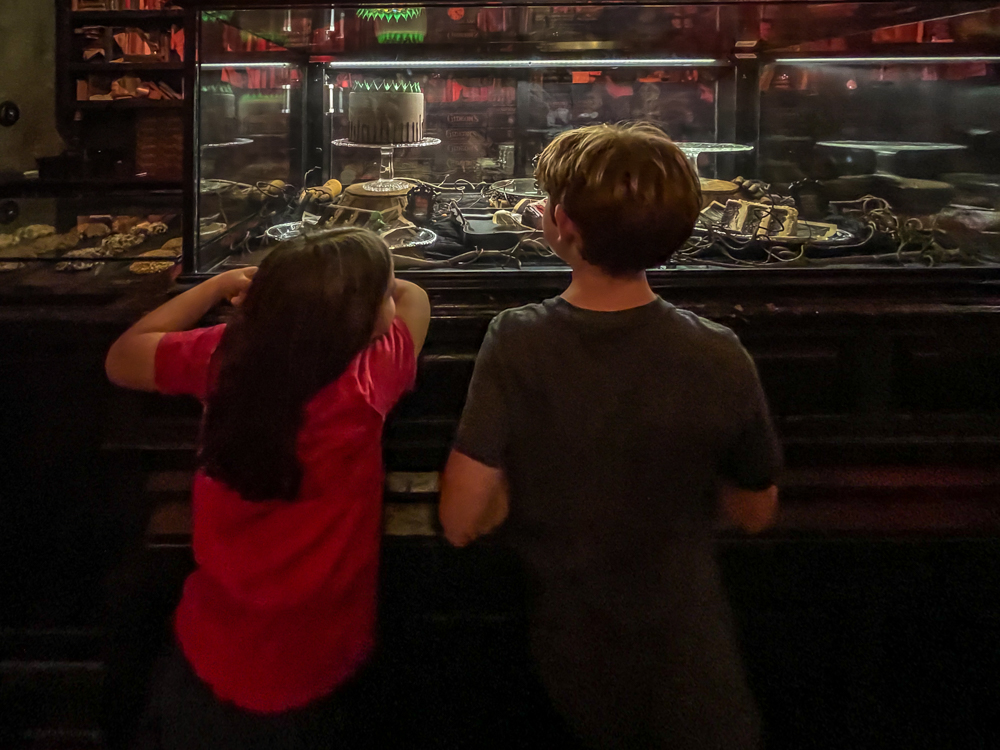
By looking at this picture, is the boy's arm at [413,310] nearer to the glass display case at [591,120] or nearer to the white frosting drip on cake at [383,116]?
the glass display case at [591,120]

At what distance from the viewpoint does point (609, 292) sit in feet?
3.64

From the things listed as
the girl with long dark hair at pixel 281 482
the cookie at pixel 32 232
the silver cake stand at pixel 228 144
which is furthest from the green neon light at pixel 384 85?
the girl with long dark hair at pixel 281 482

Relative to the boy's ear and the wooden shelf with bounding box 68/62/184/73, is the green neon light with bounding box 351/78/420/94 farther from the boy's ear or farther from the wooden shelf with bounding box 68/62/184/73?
the wooden shelf with bounding box 68/62/184/73

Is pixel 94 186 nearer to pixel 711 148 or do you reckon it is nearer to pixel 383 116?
pixel 383 116

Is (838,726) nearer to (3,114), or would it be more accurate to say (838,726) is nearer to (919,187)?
(919,187)

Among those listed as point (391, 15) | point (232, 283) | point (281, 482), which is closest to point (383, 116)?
point (391, 15)

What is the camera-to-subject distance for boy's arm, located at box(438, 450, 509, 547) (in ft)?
3.71

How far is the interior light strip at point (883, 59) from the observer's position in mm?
1969

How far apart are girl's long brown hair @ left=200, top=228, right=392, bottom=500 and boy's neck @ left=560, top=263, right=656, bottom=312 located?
34 cm

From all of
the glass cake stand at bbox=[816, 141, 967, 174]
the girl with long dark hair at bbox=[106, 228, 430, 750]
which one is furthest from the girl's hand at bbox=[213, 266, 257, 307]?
the glass cake stand at bbox=[816, 141, 967, 174]

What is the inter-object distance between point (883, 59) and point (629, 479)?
66.4 inches

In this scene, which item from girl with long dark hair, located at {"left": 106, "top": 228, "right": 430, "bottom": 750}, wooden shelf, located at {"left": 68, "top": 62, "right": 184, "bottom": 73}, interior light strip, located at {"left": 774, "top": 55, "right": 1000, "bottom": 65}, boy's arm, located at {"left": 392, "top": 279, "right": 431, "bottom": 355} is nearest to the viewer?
girl with long dark hair, located at {"left": 106, "top": 228, "right": 430, "bottom": 750}

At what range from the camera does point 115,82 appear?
12.1 feet

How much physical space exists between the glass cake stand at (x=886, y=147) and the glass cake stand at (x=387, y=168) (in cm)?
117
